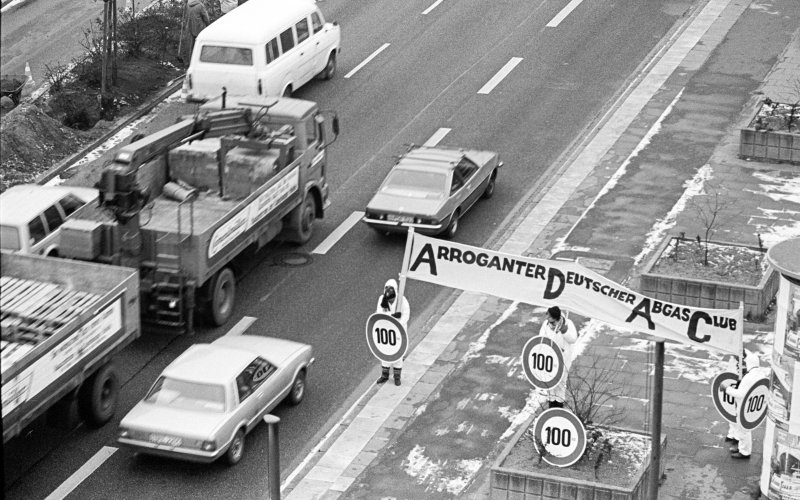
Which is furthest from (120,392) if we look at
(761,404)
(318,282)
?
(761,404)

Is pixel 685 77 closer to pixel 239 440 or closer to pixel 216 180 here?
pixel 216 180

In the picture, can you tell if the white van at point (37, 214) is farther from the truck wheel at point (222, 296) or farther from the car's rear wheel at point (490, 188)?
the car's rear wheel at point (490, 188)

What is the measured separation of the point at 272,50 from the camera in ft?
119

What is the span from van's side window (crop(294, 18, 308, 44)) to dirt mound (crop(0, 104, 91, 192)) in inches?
233

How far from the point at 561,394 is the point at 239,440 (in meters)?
5.06

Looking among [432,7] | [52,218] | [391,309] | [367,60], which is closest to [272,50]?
[367,60]

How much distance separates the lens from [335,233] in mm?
31000

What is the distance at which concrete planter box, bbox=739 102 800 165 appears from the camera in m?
33.6

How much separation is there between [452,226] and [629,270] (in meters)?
3.70

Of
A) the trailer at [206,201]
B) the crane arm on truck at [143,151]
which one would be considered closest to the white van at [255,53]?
the trailer at [206,201]

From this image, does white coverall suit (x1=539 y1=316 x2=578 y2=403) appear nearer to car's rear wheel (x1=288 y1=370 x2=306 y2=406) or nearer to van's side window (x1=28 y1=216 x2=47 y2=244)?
car's rear wheel (x1=288 y1=370 x2=306 y2=406)

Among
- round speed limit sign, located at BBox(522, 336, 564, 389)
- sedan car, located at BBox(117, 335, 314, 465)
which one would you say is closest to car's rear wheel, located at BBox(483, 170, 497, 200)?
sedan car, located at BBox(117, 335, 314, 465)

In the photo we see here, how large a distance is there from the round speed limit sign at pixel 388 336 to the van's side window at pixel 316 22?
59.6ft

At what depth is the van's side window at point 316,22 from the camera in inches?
1491
